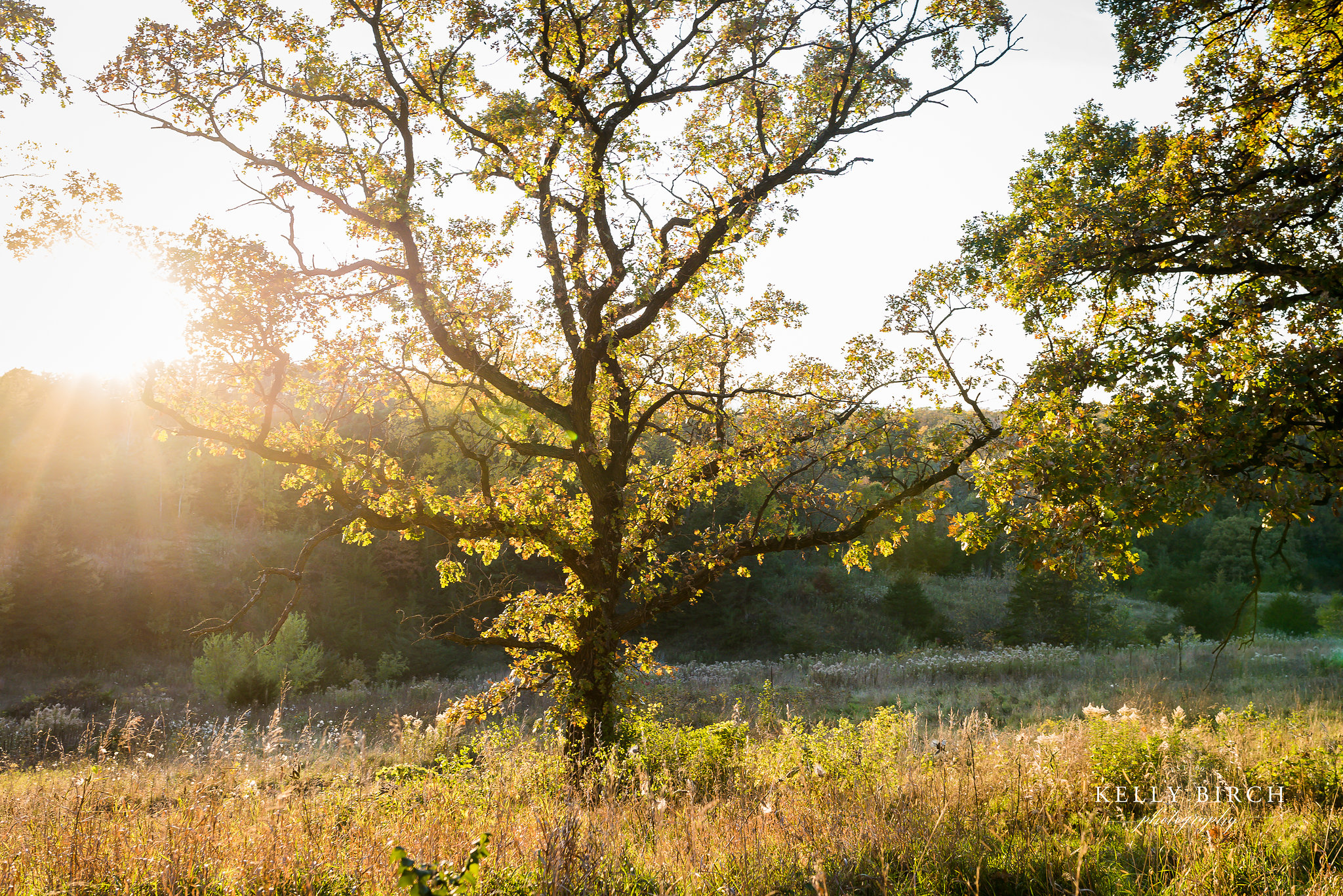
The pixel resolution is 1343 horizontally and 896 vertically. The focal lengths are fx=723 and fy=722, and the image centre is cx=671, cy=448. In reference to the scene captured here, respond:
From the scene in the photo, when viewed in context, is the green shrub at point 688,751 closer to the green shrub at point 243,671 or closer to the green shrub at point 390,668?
the green shrub at point 243,671

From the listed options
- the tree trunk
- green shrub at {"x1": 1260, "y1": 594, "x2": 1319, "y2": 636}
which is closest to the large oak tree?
the tree trunk

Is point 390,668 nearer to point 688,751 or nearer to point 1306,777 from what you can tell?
point 688,751

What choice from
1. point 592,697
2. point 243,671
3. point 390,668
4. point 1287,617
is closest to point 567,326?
point 592,697

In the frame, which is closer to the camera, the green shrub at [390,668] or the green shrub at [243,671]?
the green shrub at [243,671]

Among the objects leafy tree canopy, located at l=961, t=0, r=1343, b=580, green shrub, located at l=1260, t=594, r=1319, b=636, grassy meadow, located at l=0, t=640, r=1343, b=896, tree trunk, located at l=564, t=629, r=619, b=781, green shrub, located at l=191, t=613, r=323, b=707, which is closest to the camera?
grassy meadow, located at l=0, t=640, r=1343, b=896

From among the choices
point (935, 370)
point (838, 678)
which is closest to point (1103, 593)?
point (838, 678)

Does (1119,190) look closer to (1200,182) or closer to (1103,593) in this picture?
(1200,182)

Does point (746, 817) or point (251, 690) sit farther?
point (251, 690)

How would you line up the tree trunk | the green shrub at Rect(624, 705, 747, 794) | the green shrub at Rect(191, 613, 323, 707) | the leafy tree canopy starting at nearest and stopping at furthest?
the leafy tree canopy, the green shrub at Rect(624, 705, 747, 794), the tree trunk, the green shrub at Rect(191, 613, 323, 707)

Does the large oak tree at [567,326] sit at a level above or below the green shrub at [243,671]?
above

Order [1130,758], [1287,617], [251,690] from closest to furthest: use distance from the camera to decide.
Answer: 1. [1130,758]
2. [251,690]
3. [1287,617]

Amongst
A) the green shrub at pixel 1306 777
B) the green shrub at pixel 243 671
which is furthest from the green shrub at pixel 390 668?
the green shrub at pixel 1306 777

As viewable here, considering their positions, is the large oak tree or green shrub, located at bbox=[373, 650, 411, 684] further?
green shrub, located at bbox=[373, 650, 411, 684]

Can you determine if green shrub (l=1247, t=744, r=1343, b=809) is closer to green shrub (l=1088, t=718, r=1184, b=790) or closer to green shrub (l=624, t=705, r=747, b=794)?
green shrub (l=1088, t=718, r=1184, b=790)
